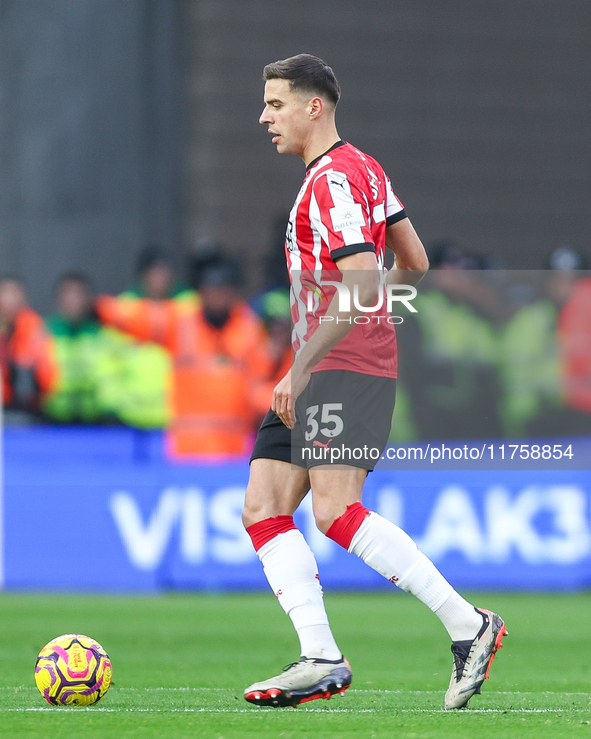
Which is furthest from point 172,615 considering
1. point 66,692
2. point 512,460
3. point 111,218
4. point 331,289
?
point 111,218

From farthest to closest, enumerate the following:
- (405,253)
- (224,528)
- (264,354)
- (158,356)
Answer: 1. (158,356)
2. (264,354)
3. (224,528)
4. (405,253)

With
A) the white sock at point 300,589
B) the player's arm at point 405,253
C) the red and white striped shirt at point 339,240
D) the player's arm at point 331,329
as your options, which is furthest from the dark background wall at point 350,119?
the player's arm at point 331,329

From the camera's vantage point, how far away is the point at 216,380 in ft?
34.5

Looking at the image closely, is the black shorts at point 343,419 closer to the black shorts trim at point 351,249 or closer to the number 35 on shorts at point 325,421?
the number 35 on shorts at point 325,421

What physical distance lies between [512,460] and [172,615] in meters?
2.95

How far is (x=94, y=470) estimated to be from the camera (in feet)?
33.0

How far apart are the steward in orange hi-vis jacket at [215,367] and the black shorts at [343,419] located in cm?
552

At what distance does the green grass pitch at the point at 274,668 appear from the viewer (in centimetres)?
424

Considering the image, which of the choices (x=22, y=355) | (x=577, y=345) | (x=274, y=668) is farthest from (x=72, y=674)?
(x=577, y=345)

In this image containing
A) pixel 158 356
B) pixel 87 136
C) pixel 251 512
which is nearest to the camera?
pixel 251 512

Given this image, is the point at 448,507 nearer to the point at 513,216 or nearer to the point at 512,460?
the point at 512,460

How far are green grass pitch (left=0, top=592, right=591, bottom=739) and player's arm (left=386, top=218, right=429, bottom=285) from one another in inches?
60.1

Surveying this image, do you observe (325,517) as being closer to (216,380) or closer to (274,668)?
(274,668)

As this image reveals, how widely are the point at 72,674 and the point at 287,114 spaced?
6.71ft
